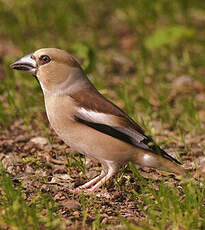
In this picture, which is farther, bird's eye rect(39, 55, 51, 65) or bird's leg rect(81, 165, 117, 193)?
bird's eye rect(39, 55, 51, 65)

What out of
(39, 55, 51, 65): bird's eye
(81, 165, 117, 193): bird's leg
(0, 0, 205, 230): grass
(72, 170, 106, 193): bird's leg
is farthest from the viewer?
(39, 55, 51, 65): bird's eye

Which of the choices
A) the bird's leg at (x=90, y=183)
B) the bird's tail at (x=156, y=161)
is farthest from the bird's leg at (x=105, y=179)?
the bird's tail at (x=156, y=161)

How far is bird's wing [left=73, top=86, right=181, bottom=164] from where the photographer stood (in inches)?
154

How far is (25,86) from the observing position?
245 inches

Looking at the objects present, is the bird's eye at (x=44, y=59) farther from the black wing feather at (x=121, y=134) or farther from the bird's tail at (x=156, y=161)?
the bird's tail at (x=156, y=161)

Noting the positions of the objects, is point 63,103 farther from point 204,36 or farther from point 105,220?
point 204,36

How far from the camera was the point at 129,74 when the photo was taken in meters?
7.02

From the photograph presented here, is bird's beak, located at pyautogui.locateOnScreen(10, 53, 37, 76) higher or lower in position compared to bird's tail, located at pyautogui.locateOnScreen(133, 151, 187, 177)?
higher

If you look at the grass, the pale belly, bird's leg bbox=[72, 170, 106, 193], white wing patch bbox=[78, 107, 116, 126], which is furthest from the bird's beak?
bird's leg bbox=[72, 170, 106, 193]

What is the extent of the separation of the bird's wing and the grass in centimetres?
29

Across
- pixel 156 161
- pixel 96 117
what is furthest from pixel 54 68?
pixel 156 161

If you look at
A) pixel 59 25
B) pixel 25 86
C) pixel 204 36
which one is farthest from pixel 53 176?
pixel 204 36

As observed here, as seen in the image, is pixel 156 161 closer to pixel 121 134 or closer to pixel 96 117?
pixel 121 134

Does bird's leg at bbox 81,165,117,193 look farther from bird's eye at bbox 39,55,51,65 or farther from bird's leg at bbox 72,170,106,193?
bird's eye at bbox 39,55,51,65
